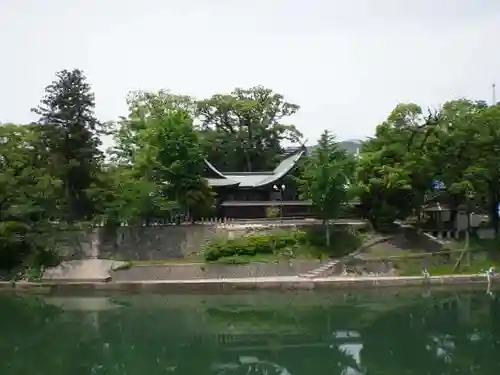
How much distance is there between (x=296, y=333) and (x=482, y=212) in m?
20.9

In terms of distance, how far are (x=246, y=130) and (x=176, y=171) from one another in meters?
16.8

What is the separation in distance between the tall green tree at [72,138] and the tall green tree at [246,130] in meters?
14.8

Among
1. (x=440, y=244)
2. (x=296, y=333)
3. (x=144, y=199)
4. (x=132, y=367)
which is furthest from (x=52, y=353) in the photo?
(x=440, y=244)

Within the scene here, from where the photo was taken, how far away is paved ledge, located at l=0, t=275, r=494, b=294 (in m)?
27.1

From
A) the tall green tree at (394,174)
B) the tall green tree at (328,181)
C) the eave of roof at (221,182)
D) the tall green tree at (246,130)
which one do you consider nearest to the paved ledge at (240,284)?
the tall green tree at (328,181)

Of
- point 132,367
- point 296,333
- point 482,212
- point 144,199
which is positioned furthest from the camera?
point 482,212

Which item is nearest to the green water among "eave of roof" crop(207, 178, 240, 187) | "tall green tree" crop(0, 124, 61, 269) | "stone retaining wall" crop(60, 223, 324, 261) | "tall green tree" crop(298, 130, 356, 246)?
"tall green tree" crop(0, 124, 61, 269)

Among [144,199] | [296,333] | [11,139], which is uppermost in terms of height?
[11,139]

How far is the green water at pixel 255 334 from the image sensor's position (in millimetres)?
15039

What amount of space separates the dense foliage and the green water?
18.4 ft

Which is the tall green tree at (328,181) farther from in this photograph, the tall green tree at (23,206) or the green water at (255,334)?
the tall green tree at (23,206)

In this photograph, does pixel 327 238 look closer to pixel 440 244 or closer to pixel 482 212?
pixel 440 244

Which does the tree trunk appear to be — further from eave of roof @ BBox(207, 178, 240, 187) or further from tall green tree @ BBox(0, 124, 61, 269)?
tall green tree @ BBox(0, 124, 61, 269)

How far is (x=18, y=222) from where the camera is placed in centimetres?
2958
